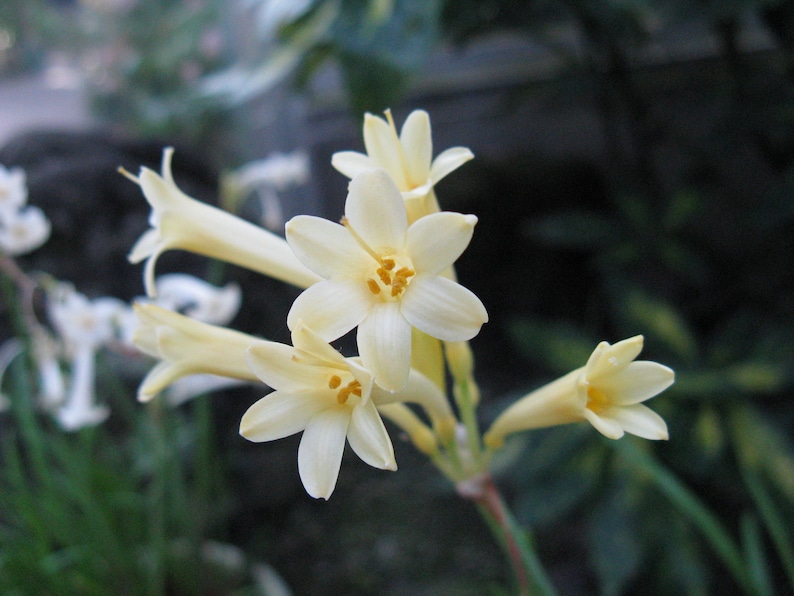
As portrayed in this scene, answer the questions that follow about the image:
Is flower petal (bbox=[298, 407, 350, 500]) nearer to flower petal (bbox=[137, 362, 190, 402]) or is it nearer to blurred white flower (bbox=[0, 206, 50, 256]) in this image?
flower petal (bbox=[137, 362, 190, 402])

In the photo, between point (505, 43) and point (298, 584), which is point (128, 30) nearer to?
point (505, 43)

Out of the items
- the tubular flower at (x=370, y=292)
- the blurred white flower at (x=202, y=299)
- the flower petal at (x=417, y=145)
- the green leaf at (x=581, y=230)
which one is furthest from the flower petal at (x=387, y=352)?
the green leaf at (x=581, y=230)

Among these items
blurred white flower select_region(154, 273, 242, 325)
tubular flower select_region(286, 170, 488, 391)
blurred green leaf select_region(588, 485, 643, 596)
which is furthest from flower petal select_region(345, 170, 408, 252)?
blurred green leaf select_region(588, 485, 643, 596)

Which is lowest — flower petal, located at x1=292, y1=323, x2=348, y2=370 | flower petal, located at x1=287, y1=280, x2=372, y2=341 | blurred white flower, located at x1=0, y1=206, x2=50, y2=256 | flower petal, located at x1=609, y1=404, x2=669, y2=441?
flower petal, located at x1=609, y1=404, x2=669, y2=441

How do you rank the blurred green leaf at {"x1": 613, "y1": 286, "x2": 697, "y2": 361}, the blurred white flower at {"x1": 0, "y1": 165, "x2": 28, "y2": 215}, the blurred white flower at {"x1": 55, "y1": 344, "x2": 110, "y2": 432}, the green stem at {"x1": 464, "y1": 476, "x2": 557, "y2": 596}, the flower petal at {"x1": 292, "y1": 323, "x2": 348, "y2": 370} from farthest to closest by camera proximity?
the blurred green leaf at {"x1": 613, "y1": 286, "x2": 697, "y2": 361}
the blurred white flower at {"x1": 55, "y1": 344, "x2": 110, "y2": 432}
the blurred white flower at {"x1": 0, "y1": 165, "x2": 28, "y2": 215}
the green stem at {"x1": 464, "y1": 476, "x2": 557, "y2": 596}
the flower petal at {"x1": 292, "y1": 323, "x2": 348, "y2": 370}

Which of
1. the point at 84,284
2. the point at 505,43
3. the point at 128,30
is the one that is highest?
the point at 128,30

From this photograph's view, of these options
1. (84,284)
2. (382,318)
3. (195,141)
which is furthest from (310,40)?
(195,141)

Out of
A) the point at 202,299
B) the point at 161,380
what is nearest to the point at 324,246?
the point at 161,380
